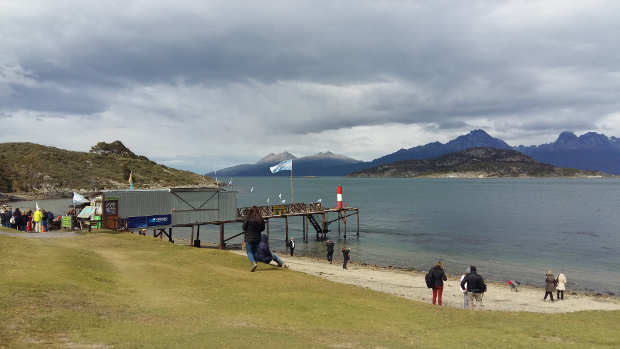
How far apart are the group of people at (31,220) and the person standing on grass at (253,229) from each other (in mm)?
21553

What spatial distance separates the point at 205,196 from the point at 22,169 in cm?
12009

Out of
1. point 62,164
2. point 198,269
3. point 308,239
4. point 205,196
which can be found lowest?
point 308,239

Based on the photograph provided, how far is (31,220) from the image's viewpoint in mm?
34188

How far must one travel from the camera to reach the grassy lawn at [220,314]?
10.0 metres

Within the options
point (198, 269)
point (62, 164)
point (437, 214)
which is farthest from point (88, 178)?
point (198, 269)

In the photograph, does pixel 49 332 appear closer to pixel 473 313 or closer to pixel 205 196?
pixel 473 313

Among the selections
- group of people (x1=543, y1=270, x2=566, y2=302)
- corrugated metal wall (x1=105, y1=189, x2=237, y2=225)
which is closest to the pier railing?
corrugated metal wall (x1=105, y1=189, x2=237, y2=225)

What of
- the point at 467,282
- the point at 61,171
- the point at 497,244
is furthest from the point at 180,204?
the point at 61,171

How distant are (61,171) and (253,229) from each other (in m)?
145

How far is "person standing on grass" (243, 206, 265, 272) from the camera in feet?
60.5

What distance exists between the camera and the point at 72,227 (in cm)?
3159

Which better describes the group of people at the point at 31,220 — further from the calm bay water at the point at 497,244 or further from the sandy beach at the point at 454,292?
the calm bay water at the point at 497,244

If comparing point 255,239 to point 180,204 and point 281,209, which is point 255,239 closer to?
point 180,204

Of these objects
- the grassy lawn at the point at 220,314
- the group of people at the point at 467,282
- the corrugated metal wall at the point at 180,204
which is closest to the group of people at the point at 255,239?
the grassy lawn at the point at 220,314
